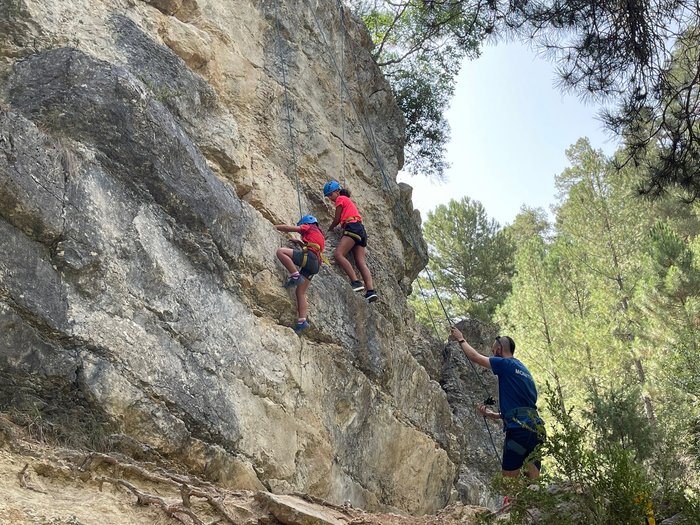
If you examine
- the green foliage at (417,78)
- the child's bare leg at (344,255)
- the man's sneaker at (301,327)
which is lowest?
the man's sneaker at (301,327)

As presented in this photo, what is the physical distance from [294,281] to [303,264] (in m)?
0.24

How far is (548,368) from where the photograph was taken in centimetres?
1830

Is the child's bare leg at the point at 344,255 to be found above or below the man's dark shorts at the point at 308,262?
above

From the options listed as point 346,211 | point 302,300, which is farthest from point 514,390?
point 346,211

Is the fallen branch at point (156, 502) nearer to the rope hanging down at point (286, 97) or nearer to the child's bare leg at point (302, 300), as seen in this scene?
the child's bare leg at point (302, 300)

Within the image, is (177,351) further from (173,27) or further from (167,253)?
(173,27)

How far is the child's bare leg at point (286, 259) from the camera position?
26.3 feet

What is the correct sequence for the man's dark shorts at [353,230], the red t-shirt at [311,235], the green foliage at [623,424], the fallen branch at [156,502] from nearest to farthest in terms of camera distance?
the fallen branch at [156,502] < the red t-shirt at [311,235] < the man's dark shorts at [353,230] < the green foliage at [623,424]

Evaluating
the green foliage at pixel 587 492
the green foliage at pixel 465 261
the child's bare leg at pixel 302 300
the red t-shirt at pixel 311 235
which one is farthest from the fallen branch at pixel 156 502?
the green foliage at pixel 465 261

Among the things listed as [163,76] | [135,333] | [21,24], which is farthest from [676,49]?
[21,24]

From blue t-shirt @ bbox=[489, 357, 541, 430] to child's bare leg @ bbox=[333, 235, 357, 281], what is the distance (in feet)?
10.4

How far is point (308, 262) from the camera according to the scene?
8023 mm

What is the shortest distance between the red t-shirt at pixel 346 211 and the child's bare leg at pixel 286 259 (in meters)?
1.71

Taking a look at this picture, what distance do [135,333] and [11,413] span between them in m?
1.23
